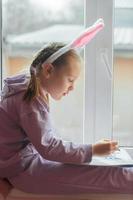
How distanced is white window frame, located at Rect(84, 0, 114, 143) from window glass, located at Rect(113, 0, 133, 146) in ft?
0.10

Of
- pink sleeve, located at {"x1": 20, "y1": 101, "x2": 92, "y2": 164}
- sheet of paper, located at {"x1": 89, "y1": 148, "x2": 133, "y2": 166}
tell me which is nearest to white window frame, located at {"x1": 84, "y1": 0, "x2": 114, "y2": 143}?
sheet of paper, located at {"x1": 89, "y1": 148, "x2": 133, "y2": 166}

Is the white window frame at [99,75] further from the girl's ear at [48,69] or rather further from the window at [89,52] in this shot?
the girl's ear at [48,69]

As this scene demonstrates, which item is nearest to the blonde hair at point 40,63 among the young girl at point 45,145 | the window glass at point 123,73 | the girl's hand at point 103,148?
the young girl at point 45,145

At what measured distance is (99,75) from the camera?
1307mm

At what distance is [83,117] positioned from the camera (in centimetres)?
135

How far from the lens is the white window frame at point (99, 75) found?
1285 millimetres

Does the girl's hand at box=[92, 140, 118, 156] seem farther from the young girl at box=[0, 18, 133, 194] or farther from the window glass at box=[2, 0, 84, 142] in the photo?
the window glass at box=[2, 0, 84, 142]

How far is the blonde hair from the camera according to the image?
1.01 metres

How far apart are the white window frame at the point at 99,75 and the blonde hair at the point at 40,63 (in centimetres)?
27

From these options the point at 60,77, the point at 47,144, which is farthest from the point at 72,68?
the point at 47,144

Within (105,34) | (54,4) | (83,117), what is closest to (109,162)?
(83,117)

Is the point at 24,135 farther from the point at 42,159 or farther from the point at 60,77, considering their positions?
the point at 60,77

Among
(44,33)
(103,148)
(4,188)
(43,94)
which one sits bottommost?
(4,188)

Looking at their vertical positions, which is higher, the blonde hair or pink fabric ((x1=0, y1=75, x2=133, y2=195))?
the blonde hair
